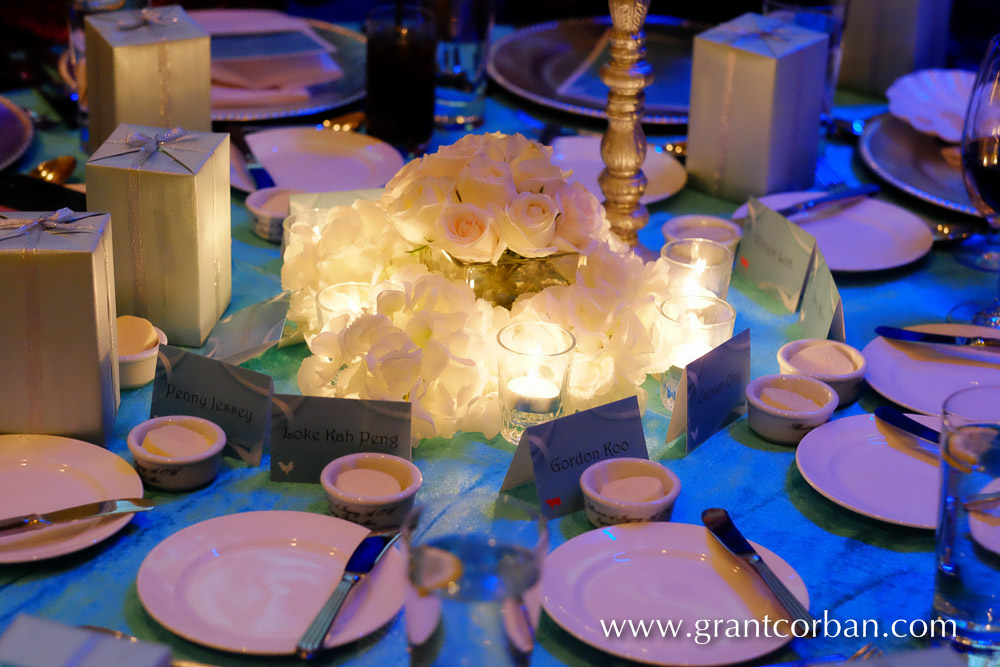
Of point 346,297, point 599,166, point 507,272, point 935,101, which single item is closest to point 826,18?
point 935,101

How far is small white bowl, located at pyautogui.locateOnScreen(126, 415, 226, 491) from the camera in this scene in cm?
101

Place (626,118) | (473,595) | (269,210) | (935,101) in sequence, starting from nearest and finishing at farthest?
1. (473,595)
2. (626,118)
3. (269,210)
4. (935,101)

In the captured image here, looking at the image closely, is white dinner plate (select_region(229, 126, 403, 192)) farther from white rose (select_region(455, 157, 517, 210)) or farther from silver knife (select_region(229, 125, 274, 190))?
white rose (select_region(455, 157, 517, 210))

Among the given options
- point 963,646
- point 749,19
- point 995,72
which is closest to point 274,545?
point 963,646

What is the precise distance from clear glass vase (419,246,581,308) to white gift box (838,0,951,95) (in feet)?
5.04

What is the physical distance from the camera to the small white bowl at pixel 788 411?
114 cm

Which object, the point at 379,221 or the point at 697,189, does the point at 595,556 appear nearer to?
the point at 379,221

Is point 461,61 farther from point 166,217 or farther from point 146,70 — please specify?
point 166,217

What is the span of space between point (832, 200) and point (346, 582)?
129 centimetres

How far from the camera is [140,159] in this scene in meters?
1.27

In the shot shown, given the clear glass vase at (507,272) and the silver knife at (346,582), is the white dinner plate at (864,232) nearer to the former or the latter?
the clear glass vase at (507,272)

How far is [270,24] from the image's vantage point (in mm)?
2260

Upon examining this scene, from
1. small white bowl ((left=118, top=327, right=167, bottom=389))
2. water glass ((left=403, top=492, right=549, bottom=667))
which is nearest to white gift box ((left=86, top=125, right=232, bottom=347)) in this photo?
small white bowl ((left=118, top=327, right=167, bottom=389))

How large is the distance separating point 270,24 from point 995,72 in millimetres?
1597
